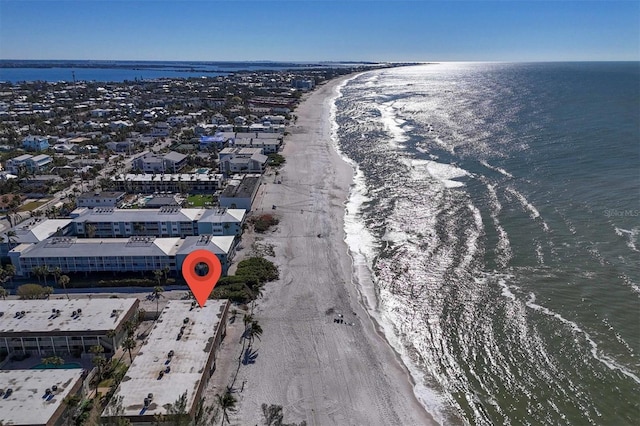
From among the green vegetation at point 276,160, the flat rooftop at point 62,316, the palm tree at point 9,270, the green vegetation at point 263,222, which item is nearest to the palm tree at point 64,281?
the flat rooftop at point 62,316

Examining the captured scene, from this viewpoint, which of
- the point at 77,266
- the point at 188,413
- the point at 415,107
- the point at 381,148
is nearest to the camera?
the point at 188,413

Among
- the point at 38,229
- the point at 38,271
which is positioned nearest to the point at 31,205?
the point at 38,229

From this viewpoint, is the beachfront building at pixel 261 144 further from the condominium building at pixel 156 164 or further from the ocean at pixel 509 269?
the condominium building at pixel 156 164

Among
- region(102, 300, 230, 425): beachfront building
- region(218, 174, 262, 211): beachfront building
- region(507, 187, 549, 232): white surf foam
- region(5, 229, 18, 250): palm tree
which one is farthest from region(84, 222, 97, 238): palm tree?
region(507, 187, 549, 232): white surf foam

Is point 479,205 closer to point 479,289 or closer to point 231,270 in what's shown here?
point 479,289

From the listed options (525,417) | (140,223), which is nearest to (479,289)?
(525,417)

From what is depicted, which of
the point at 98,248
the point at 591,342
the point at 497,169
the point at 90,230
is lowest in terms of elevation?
the point at 591,342

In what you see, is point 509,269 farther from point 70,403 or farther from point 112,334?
point 70,403
